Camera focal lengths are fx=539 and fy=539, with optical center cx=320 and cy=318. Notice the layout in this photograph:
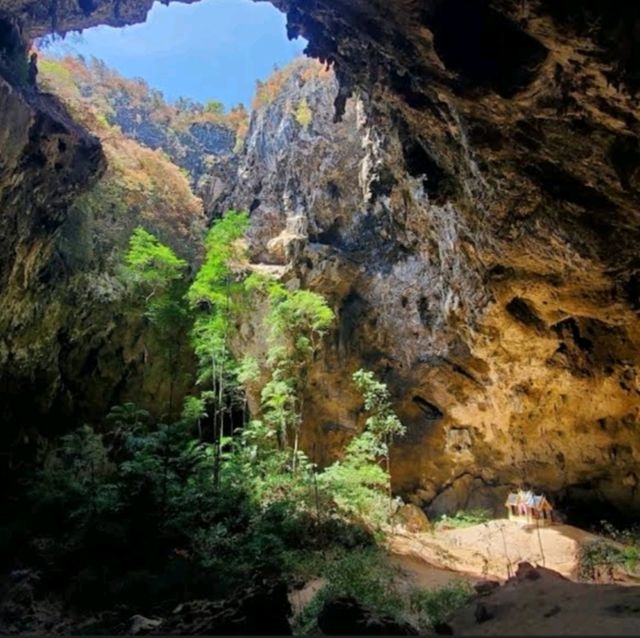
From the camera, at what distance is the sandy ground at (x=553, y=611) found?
197 inches

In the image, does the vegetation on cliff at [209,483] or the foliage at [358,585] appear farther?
the vegetation on cliff at [209,483]

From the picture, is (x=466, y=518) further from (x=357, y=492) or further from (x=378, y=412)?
(x=357, y=492)

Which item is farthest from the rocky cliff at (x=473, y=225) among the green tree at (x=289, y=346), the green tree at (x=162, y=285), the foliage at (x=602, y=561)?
the green tree at (x=162, y=285)

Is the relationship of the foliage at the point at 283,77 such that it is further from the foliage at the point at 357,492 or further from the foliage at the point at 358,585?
the foliage at the point at 358,585

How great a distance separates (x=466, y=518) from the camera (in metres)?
18.8

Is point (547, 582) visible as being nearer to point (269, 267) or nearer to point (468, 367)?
point (468, 367)

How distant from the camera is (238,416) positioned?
20.0 m

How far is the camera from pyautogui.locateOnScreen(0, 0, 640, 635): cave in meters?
7.62

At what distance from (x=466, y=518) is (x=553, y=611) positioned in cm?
1375

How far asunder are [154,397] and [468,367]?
36.1 ft

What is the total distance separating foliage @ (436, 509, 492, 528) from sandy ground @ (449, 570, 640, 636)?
37.2ft

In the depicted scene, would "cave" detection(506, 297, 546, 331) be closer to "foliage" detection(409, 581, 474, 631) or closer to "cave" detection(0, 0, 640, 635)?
"cave" detection(0, 0, 640, 635)

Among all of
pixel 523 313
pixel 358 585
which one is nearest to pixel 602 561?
pixel 358 585

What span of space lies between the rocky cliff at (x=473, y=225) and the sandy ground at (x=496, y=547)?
3.44 metres
